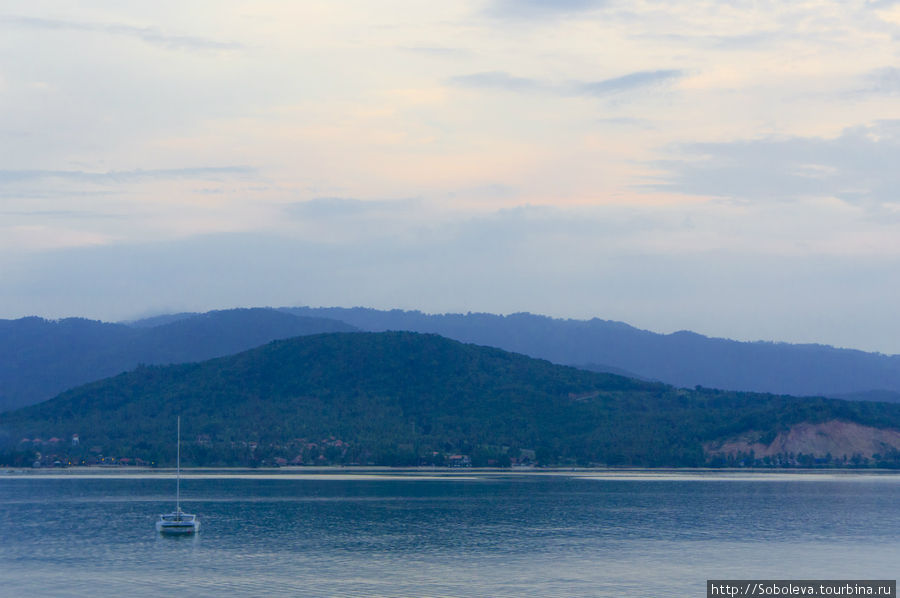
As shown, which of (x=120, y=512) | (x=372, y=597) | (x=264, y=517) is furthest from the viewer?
(x=120, y=512)

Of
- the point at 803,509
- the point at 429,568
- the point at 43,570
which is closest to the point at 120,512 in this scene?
the point at 43,570

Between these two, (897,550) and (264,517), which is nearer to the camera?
(897,550)

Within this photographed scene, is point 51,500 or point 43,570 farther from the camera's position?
point 51,500

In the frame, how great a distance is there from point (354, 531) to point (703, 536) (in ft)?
128

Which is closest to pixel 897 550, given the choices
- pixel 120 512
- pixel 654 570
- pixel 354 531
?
pixel 654 570

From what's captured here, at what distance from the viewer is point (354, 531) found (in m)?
128

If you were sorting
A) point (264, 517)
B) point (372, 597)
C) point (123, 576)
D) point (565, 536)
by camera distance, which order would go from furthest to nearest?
1. point (264, 517)
2. point (565, 536)
3. point (123, 576)
4. point (372, 597)

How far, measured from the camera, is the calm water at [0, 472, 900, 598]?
87750 millimetres

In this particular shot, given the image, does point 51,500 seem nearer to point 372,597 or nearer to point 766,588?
point 372,597

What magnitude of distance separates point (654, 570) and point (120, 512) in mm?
86900

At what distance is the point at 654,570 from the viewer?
317ft

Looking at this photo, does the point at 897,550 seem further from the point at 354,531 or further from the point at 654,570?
the point at 354,531

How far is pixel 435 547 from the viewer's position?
11225cm

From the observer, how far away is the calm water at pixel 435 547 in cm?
8775
